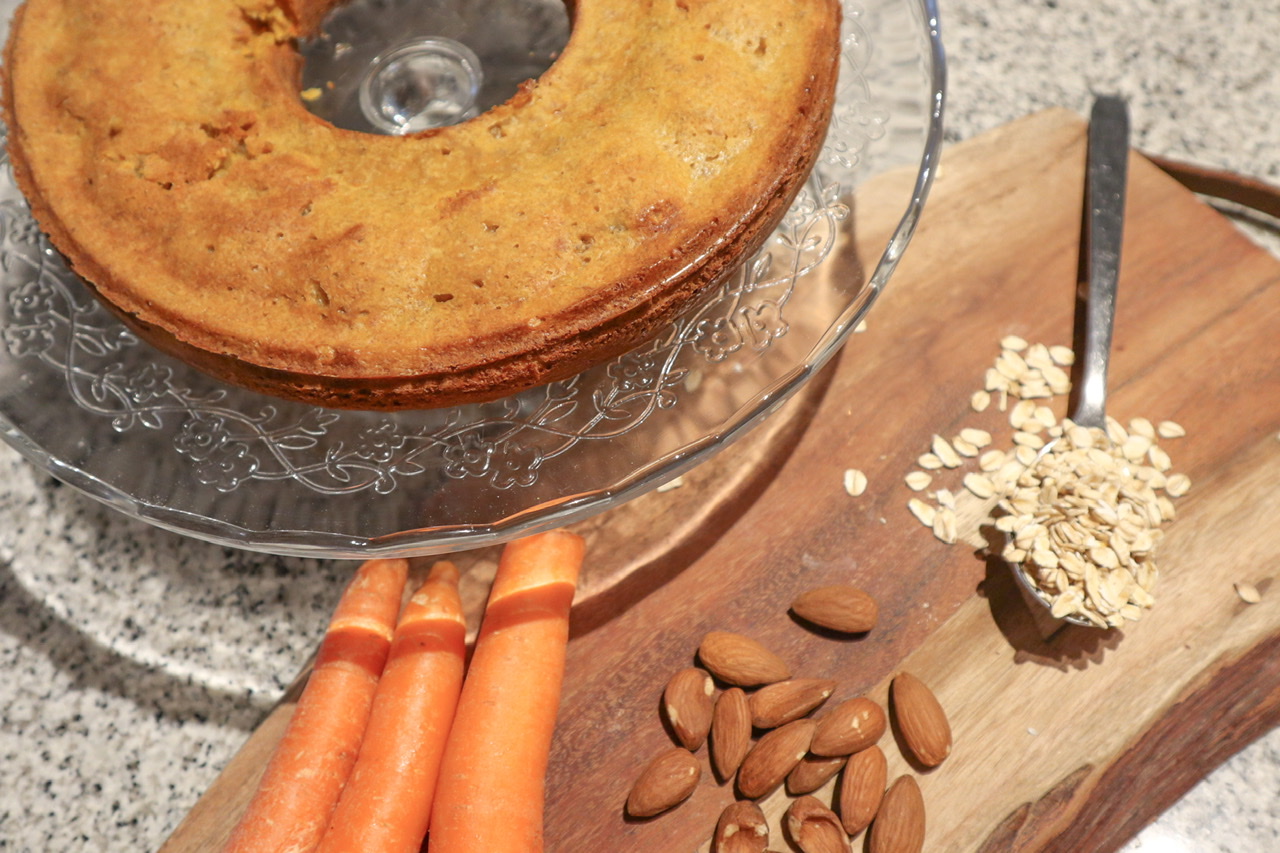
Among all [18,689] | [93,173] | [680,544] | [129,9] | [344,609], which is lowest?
[18,689]

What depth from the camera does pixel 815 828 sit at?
0.92m

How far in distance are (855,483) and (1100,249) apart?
472 millimetres

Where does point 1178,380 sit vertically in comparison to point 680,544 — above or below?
above

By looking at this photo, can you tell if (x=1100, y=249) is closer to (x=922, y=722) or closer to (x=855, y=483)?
(x=855, y=483)

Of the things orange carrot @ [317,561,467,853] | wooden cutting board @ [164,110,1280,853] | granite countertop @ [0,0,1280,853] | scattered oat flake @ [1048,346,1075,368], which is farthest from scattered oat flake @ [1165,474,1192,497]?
orange carrot @ [317,561,467,853]

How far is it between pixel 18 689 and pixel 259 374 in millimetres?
573

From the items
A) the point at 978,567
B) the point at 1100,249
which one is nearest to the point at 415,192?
the point at 978,567

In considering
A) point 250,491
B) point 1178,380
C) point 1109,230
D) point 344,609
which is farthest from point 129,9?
point 1178,380

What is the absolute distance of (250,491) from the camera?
1008 millimetres

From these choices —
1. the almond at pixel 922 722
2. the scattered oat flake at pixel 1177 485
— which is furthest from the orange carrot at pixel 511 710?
the scattered oat flake at pixel 1177 485

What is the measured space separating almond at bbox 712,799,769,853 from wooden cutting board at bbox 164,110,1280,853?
0.10 feet

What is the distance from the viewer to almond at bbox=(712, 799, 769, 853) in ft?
2.98

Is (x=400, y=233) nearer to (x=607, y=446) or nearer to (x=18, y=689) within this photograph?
(x=607, y=446)

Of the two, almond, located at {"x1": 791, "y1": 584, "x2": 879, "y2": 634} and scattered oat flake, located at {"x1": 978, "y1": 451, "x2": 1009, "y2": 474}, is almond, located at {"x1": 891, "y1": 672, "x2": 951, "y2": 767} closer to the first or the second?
almond, located at {"x1": 791, "y1": 584, "x2": 879, "y2": 634}
